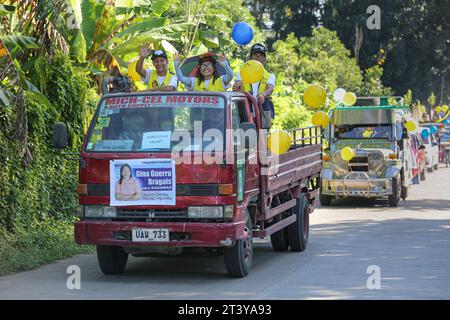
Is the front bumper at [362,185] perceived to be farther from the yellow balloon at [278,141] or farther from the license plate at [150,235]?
the license plate at [150,235]

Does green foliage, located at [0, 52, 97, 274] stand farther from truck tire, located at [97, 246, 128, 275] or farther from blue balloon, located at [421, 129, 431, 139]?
blue balloon, located at [421, 129, 431, 139]

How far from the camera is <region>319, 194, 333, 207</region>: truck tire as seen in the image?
23172 mm

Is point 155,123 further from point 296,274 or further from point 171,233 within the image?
point 296,274

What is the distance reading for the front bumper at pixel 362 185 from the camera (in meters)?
22.2

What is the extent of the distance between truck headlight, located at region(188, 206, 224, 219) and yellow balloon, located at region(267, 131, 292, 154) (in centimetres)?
212

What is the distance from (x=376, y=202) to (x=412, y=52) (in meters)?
30.7

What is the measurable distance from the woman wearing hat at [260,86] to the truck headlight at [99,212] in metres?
2.87

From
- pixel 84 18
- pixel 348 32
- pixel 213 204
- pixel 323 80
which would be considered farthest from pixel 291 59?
pixel 213 204

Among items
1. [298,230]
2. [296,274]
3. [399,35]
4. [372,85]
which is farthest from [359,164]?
[399,35]

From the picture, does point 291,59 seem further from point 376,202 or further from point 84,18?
point 84,18

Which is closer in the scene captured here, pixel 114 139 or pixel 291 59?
pixel 114 139

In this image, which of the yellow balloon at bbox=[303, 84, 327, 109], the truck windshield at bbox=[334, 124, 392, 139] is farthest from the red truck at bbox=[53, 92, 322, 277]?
the truck windshield at bbox=[334, 124, 392, 139]

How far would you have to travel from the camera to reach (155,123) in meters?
11.4

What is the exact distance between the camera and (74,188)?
1575 cm
